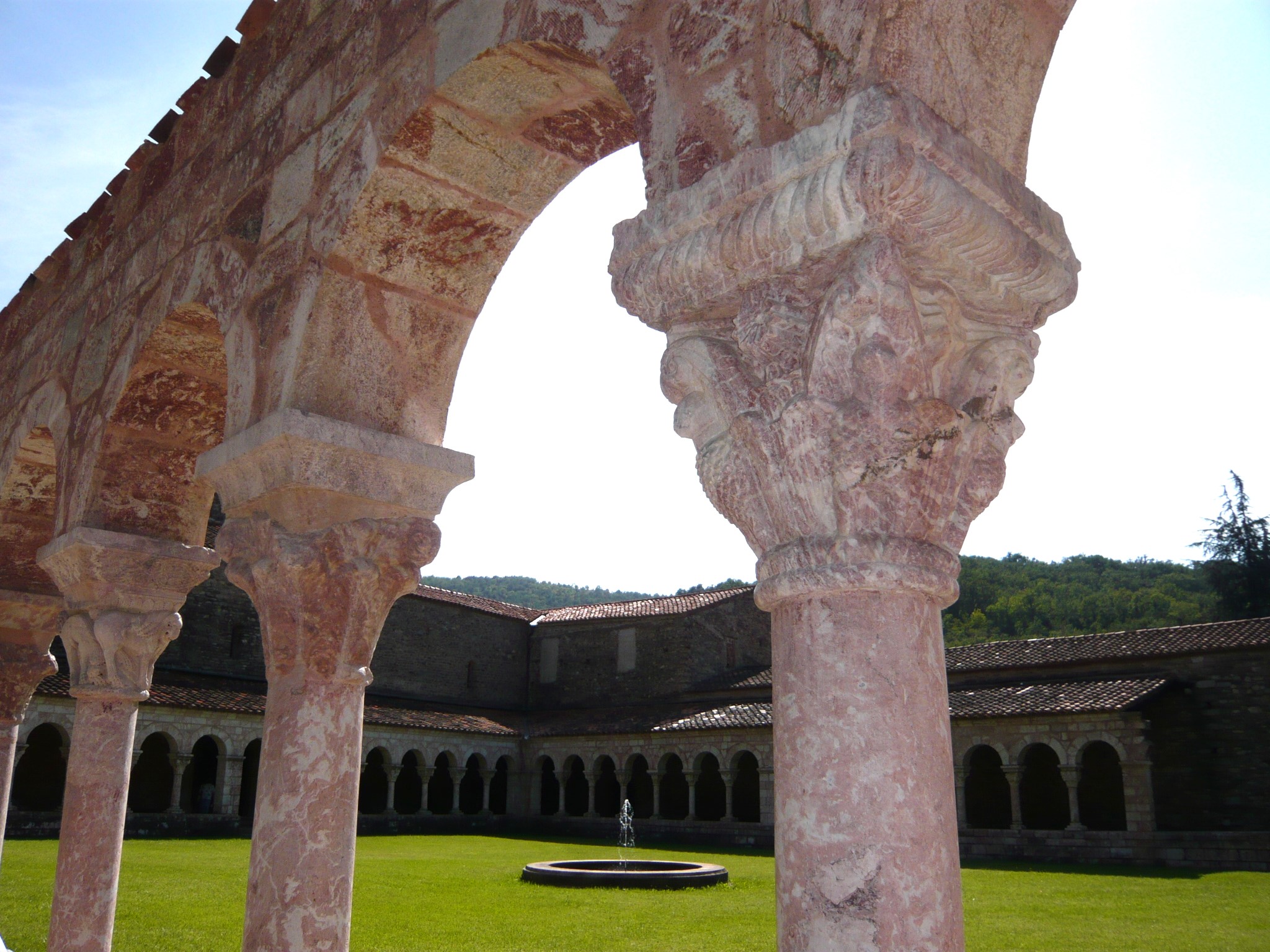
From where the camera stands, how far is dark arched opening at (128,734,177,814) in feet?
70.2

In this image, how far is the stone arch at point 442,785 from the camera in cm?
2608

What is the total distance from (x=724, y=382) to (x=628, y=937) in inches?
349

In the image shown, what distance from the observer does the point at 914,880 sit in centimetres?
177

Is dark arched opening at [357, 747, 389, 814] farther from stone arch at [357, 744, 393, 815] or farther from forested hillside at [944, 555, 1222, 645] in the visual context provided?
forested hillside at [944, 555, 1222, 645]

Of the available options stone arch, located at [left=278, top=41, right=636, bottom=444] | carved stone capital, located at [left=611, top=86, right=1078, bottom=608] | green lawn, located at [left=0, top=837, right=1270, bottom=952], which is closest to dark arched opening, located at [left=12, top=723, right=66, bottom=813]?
green lawn, located at [left=0, top=837, right=1270, bottom=952]

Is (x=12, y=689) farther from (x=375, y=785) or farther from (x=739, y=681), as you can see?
(x=739, y=681)

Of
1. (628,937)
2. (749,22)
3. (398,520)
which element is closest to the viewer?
(749,22)

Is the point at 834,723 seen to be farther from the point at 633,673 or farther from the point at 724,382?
the point at 633,673

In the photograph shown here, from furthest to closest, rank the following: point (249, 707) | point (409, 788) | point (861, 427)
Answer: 1. point (409, 788)
2. point (249, 707)
3. point (861, 427)

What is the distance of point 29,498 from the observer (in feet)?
20.8

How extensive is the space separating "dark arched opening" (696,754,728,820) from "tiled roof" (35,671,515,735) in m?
5.13

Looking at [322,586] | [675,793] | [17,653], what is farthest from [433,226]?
[675,793]

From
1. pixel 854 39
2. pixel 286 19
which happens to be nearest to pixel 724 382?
pixel 854 39

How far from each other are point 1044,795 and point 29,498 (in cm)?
2039
